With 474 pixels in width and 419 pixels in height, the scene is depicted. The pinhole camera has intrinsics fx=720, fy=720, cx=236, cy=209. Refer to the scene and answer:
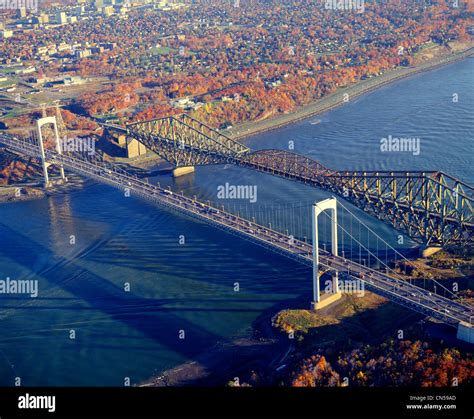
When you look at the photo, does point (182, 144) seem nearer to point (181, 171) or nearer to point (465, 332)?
point (181, 171)

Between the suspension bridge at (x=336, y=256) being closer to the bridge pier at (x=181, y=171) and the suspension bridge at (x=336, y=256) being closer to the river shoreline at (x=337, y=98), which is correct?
the bridge pier at (x=181, y=171)

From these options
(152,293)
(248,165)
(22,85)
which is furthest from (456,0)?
(152,293)

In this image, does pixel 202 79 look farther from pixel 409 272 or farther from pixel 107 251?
pixel 409 272

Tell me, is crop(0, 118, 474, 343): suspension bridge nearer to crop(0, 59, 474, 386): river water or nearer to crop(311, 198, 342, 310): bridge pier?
crop(311, 198, 342, 310): bridge pier

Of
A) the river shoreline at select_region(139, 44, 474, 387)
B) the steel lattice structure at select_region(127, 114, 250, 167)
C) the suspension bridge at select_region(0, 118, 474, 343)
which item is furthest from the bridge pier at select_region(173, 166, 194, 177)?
the river shoreline at select_region(139, 44, 474, 387)

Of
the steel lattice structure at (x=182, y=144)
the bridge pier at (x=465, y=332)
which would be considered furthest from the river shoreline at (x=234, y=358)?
the steel lattice structure at (x=182, y=144)
